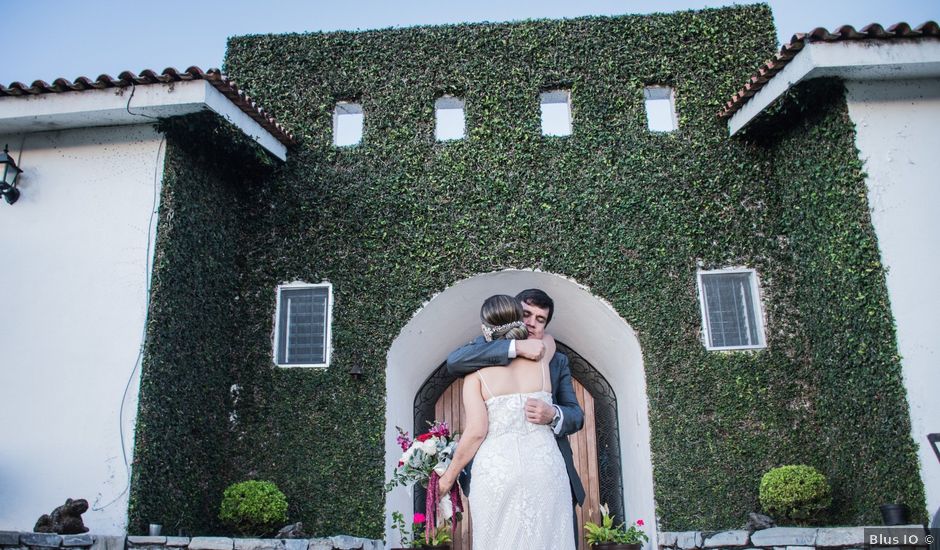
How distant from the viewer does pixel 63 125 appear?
26.0 feet

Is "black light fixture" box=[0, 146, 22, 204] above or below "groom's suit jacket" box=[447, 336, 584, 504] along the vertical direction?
above

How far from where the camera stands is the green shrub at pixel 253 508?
770cm

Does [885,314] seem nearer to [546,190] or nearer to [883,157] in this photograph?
[883,157]

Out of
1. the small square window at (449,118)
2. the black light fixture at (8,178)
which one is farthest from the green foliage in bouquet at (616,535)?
the black light fixture at (8,178)

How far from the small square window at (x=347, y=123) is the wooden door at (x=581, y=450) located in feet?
11.6

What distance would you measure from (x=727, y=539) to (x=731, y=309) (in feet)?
8.69

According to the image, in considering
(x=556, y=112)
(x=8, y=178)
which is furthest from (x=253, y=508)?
(x=556, y=112)

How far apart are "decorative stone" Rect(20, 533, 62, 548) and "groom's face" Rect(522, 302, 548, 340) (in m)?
4.45

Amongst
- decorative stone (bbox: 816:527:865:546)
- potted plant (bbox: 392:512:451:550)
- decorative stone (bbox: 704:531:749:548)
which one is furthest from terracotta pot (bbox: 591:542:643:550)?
decorative stone (bbox: 816:527:865:546)

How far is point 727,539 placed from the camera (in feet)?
22.7

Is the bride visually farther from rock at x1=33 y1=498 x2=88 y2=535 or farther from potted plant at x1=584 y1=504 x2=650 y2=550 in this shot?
potted plant at x1=584 y1=504 x2=650 y2=550

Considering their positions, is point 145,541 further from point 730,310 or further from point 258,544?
point 730,310

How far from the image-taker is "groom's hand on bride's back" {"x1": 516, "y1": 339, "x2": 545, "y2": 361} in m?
4.14

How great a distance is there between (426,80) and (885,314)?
18.7ft
